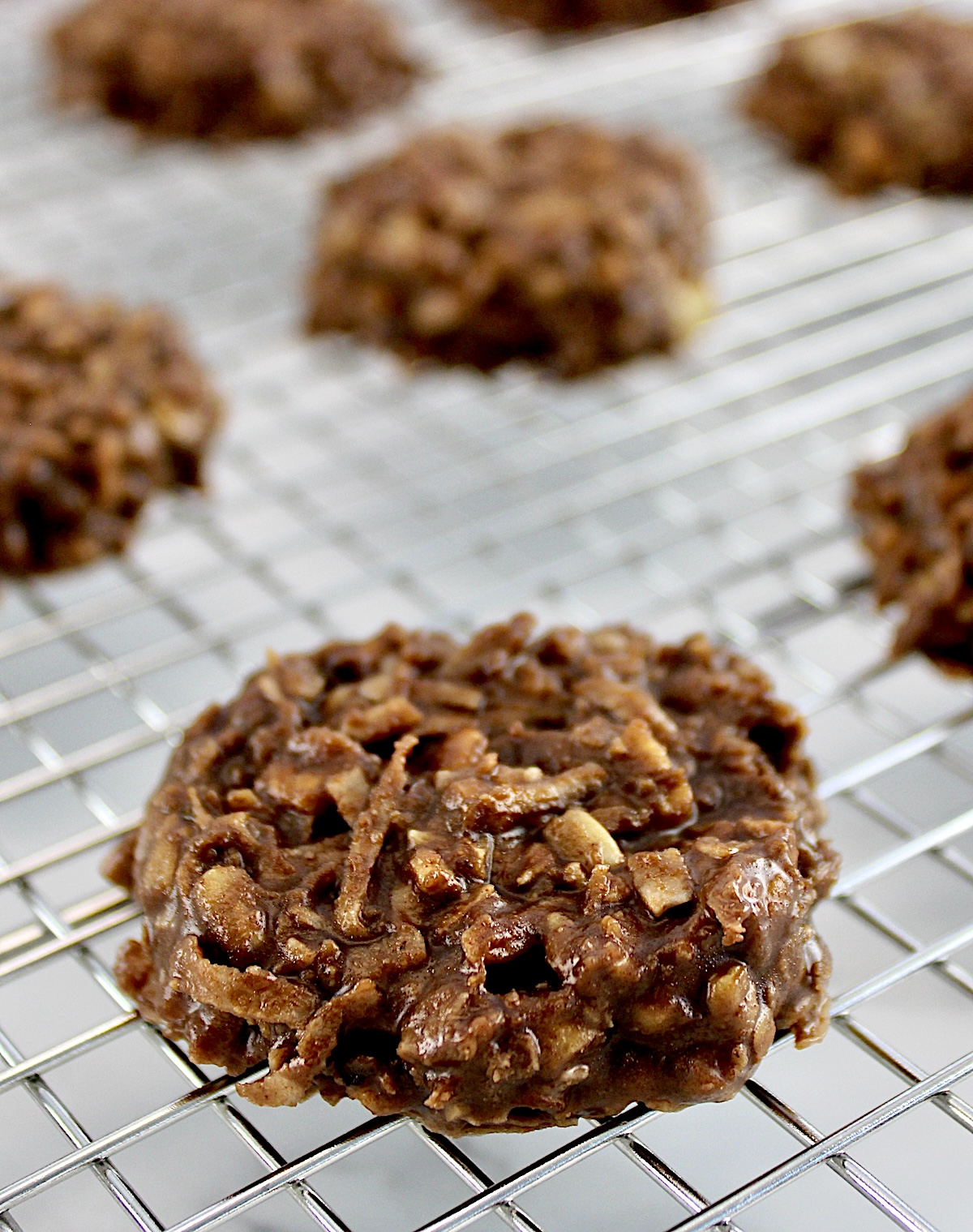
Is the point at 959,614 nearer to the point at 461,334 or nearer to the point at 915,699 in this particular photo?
the point at 915,699

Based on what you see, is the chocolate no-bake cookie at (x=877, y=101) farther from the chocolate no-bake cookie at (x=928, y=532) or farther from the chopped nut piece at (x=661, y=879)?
the chopped nut piece at (x=661, y=879)

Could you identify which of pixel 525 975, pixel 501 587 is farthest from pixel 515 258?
pixel 525 975

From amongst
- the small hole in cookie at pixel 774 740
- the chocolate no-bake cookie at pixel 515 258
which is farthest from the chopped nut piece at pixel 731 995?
the chocolate no-bake cookie at pixel 515 258

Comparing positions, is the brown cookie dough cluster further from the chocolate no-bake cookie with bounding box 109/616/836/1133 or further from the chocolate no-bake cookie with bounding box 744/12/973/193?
the chocolate no-bake cookie with bounding box 109/616/836/1133

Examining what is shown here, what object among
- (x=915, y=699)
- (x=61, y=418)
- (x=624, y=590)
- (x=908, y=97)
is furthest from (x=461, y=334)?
(x=908, y=97)

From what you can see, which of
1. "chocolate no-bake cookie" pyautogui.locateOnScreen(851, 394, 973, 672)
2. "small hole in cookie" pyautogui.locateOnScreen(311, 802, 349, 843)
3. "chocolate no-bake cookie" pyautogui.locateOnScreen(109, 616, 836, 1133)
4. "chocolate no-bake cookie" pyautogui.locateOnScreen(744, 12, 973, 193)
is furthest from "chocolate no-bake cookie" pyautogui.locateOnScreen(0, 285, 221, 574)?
"chocolate no-bake cookie" pyautogui.locateOnScreen(744, 12, 973, 193)

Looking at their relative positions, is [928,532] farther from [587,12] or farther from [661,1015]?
[587,12]

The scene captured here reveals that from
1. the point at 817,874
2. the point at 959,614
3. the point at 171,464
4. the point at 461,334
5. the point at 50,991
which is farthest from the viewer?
the point at 461,334
